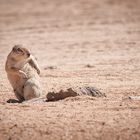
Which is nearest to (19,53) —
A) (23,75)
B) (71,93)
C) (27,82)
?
(23,75)

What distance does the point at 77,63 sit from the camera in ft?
49.8

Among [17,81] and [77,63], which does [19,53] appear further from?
[77,63]

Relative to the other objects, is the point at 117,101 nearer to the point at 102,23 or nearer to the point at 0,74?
the point at 0,74

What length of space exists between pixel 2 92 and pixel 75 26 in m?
12.0

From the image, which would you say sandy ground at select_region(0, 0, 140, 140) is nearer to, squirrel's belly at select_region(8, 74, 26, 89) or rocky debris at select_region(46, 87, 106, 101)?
rocky debris at select_region(46, 87, 106, 101)

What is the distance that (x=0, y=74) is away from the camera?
13.6m

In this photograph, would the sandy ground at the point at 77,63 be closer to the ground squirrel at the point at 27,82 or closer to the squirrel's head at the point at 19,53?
the ground squirrel at the point at 27,82

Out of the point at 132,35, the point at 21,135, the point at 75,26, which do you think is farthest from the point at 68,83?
the point at 75,26

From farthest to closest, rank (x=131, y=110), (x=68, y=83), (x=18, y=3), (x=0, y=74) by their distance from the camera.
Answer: (x=18, y=3) → (x=0, y=74) → (x=68, y=83) → (x=131, y=110)

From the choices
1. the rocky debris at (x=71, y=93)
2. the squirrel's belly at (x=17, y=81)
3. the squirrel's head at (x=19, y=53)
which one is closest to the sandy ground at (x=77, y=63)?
the rocky debris at (x=71, y=93)

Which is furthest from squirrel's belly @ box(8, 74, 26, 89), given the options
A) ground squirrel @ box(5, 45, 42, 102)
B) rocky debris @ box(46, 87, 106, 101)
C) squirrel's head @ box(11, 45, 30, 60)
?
rocky debris @ box(46, 87, 106, 101)

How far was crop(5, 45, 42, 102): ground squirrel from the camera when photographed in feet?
33.1

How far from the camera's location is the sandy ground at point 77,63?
27.6 feet

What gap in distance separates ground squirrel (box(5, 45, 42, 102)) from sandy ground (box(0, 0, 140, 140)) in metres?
0.42
